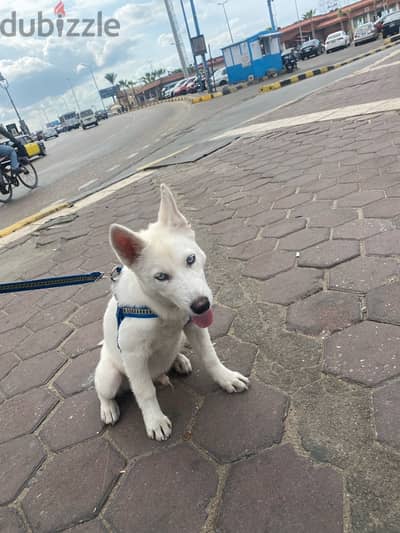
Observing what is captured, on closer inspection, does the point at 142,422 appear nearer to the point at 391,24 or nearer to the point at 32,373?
the point at 32,373

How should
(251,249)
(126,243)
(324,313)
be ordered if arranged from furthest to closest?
(251,249) < (324,313) < (126,243)

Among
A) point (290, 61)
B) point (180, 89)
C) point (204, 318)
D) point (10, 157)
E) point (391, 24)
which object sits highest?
point (180, 89)

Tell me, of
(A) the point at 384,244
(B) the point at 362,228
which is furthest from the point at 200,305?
(B) the point at 362,228

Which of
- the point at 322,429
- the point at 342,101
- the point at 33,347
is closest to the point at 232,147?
the point at 342,101

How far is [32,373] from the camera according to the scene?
2.76 m

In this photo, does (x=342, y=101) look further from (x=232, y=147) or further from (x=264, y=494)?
(x=264, y=494)

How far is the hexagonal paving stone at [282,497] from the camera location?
55.6 inches

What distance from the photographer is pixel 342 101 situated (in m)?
9.32

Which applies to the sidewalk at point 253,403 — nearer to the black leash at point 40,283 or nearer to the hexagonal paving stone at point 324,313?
the hexagonal paving stone at point 324,313

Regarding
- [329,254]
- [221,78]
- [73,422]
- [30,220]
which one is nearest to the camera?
[73,422]

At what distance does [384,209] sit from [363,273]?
106cm

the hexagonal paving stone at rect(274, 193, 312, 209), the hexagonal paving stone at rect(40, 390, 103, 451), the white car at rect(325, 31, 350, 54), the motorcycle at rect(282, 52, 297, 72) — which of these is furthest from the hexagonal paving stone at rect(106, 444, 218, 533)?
the white car at rect(325, 31, 350, 54)

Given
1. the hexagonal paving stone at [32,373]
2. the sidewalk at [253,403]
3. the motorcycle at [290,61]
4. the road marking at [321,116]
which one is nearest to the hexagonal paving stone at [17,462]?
the sidewalk at [253,403]

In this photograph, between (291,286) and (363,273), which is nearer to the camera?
(363,273)
